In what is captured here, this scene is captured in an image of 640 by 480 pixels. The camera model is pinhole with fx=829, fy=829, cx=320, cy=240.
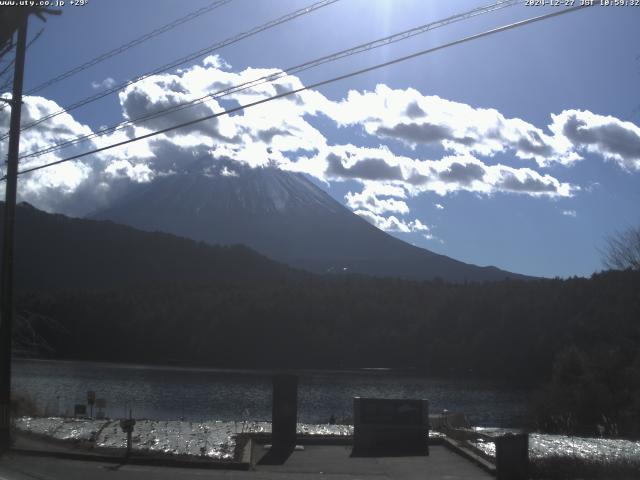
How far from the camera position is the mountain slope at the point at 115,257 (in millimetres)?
135000

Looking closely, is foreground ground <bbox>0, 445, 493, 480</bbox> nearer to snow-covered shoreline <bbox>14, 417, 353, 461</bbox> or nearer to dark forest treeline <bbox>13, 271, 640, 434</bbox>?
snow-covered shoreline <bbox>14, 417, 353, 461</bbox>

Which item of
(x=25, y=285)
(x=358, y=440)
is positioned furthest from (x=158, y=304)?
(x=358, y=440)

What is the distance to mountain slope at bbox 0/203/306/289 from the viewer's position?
13500 cm

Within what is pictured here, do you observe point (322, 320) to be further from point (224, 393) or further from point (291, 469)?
point (291, 469)

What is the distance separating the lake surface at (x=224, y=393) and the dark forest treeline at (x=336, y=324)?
912 cm

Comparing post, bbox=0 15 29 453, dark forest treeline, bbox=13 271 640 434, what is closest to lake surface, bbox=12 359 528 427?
dark forest treeline, bbox=13 271 640 434

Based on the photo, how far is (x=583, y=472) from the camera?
13.8 m

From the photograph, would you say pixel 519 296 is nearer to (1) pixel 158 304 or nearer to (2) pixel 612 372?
(1) pixel 158 304

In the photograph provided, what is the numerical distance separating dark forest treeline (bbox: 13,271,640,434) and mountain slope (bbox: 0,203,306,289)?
2420 cm

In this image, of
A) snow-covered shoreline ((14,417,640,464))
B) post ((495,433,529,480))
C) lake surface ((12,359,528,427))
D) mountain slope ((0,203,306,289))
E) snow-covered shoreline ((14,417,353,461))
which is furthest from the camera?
mountain slope ((0,203,306,289))

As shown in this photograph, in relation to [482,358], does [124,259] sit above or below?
above

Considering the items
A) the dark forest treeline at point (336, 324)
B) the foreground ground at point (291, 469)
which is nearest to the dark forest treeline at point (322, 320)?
the dark forest treeline at point (336, 324)

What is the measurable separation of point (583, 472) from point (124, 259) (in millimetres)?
139422

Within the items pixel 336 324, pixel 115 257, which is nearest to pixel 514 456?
pixel 336 324
